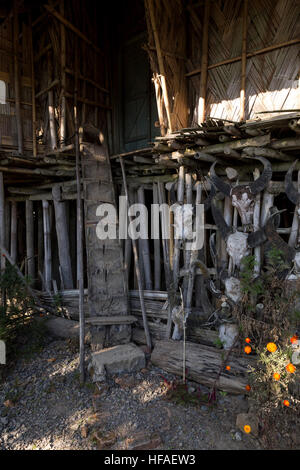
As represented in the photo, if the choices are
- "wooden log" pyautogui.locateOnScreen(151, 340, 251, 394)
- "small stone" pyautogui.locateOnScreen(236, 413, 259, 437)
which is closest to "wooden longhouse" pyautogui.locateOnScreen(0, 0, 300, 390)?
"wooden log" pyautogui.locateOnScreen(151, 340, 251, 394)

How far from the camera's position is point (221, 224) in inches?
187

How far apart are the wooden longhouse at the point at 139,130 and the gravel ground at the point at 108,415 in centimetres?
90

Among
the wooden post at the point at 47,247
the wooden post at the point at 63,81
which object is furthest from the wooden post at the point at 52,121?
the wooden post at the point at 47,247

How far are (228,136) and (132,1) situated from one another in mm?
5662

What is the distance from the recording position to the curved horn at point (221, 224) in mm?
4684

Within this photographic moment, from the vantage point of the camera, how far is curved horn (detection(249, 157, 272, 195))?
4.27 meters

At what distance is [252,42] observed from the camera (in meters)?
4.71

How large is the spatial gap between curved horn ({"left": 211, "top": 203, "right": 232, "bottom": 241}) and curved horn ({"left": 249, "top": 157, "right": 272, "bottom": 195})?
0.62m

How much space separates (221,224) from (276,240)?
83 cm

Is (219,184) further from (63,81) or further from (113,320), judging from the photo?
(63,81)

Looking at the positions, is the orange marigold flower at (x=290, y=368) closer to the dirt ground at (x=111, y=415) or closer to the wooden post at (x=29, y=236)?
the dirt ground at (x=111, y=415)

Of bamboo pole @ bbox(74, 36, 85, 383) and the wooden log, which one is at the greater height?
bamboo pole @ bbox(74, 36, 85, 383)

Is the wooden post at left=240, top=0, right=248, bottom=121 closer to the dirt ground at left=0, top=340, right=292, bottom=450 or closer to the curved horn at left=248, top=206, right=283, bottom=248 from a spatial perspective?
the curved horn at left=248, top=206, right=283, bottom=248
